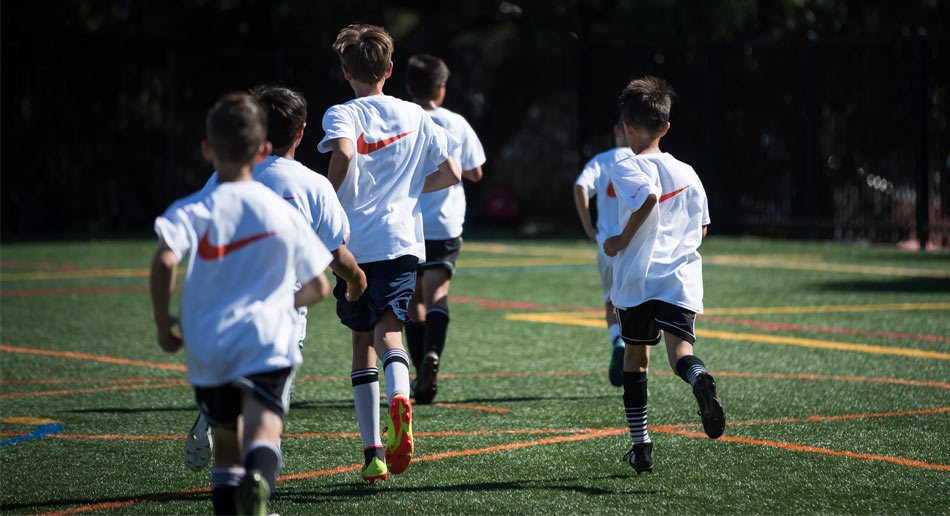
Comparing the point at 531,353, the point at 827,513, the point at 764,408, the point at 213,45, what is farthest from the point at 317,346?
the point at 213,45

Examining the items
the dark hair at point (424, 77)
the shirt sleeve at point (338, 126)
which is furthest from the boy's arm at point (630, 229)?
the dark hair at point (424, 77)

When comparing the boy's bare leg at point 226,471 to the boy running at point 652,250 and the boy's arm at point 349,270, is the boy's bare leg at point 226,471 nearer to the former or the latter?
the boy's arm at point 349,270

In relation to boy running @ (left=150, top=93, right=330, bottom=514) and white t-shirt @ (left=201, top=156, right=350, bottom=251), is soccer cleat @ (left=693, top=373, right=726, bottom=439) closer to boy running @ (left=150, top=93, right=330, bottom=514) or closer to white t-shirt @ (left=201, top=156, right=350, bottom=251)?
white t-shirt @ (left=201, top=156, right=350, bottom=251)

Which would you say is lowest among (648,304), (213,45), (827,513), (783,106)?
(827,513)

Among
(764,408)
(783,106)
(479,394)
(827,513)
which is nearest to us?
(827,513)

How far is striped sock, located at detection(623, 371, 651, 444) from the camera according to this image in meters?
5.68

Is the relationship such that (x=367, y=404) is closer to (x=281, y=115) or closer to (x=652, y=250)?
(x=281, y=115)

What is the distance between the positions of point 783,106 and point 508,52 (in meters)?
5.14

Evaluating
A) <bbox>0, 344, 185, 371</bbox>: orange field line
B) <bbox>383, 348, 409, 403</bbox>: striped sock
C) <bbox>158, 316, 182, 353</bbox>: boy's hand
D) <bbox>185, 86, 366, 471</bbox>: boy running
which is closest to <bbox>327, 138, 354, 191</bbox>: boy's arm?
<bbox>185, 86, 366, 471</bbox>: boy running

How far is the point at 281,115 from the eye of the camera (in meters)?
5.25

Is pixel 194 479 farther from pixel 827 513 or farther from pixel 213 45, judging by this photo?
pixel 213 45

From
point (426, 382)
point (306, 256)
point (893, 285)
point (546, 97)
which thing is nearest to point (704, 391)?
point (306, 256)

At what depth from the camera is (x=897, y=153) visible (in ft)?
64.3

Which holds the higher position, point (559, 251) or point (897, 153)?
point (897, 153)
